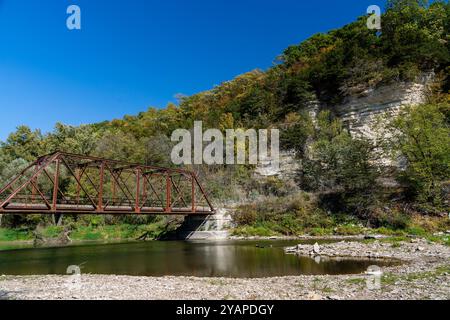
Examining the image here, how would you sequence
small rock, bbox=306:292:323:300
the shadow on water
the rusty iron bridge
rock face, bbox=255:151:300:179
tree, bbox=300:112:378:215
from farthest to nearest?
rock face, bbox=255:151:300:179, tree, bbox=300:112:378:215, the rusty iron bridge, the shadow on water, small rock, bbox=306:292:323:300

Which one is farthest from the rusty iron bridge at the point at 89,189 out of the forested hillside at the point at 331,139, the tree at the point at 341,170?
the tree at the point at 341,170

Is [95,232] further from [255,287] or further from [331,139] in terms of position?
[255,287]

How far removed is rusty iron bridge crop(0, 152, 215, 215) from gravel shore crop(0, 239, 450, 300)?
8.17 metres

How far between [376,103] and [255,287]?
40610 mm

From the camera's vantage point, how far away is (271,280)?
12250 millimetres

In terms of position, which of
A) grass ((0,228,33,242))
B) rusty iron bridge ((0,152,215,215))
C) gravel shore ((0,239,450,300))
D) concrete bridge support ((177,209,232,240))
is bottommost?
grass ((0,228,33,242))

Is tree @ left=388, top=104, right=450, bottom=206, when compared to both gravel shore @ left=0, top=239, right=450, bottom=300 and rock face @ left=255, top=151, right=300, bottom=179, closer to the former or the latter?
rock face @ left=255, top=151, right=300, bottom=179

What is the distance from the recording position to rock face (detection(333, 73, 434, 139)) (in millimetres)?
41625

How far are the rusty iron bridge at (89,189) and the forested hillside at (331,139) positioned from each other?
13.9 ft

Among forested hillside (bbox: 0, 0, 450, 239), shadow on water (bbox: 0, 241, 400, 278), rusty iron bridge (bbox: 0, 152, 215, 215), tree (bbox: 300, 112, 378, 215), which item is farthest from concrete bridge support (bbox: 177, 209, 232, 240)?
shadow on water (bbox: 0, 241, 400, 278)

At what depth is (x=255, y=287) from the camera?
1068cm

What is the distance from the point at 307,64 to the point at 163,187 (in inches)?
1337

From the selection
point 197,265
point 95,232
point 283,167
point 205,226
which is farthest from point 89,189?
point 197,265
